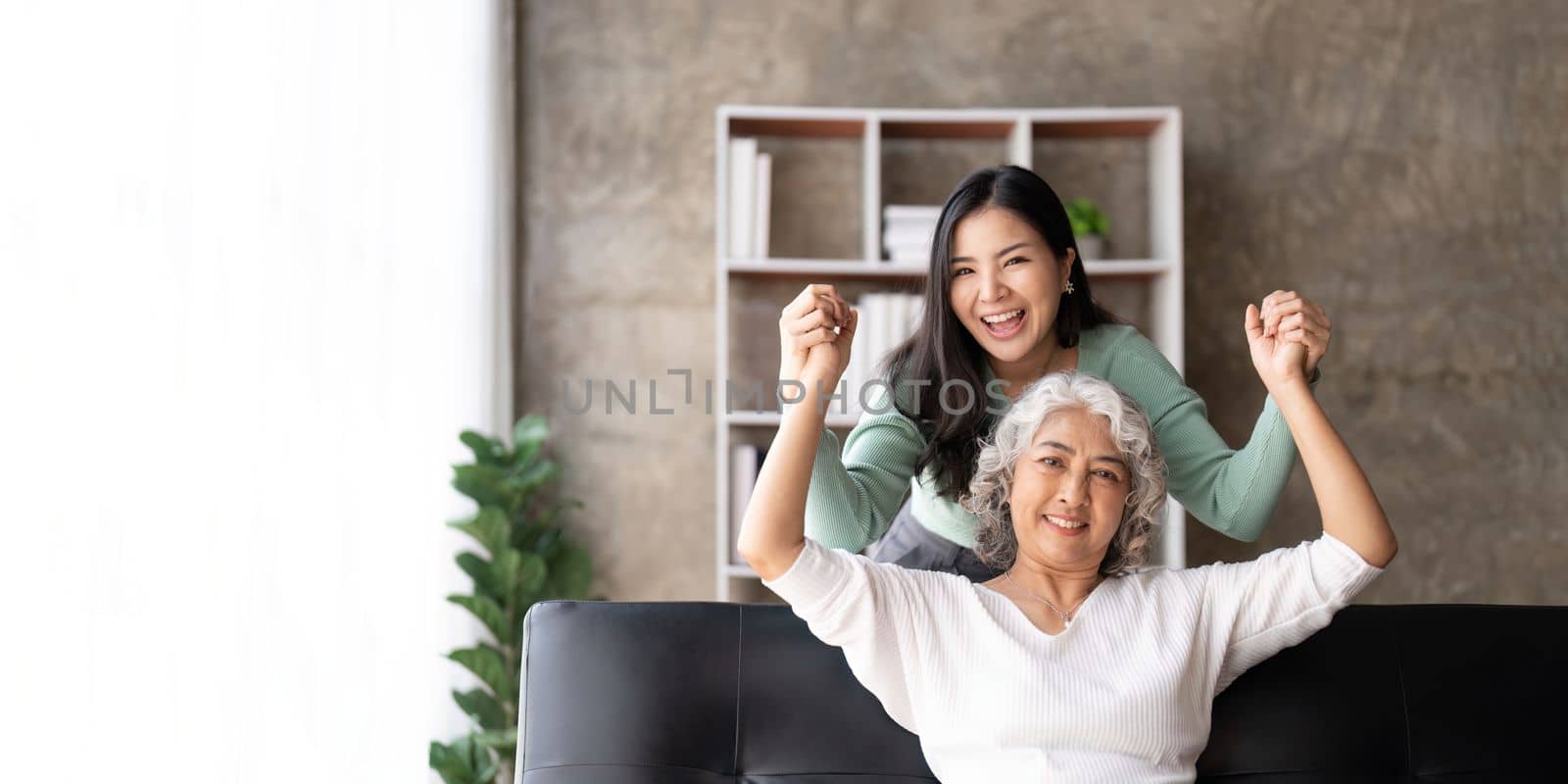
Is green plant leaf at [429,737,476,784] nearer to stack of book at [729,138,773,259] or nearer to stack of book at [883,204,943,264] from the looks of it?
stack of book at [729,138,773,259]

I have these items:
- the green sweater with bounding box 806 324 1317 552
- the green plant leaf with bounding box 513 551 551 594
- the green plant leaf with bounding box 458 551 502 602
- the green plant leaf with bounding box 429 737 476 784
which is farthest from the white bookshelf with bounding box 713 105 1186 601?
the green sweater with bounding box 806 324 1317 552

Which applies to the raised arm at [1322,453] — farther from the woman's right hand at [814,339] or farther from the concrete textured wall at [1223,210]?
the concrete textured wall at [1223,210]

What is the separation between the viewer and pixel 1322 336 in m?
1.53

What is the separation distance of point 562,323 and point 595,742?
7.37ft

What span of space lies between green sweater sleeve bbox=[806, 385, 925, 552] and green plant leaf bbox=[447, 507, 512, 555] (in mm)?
1282

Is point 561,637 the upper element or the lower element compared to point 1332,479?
lower

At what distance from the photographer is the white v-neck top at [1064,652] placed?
1.40m

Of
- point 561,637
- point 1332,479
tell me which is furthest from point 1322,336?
point 561,637

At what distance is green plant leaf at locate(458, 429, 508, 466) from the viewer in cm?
296

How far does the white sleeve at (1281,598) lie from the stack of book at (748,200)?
195 centimetres

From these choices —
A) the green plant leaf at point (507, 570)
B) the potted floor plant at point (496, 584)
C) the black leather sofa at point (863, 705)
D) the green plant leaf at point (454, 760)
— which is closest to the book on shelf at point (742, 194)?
the potted floor plant at point (496, 584)

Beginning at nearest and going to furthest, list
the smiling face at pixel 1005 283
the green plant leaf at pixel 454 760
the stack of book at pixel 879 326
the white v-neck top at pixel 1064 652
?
the white v-neck top at pixel 1064 652 < the smiling face at pixel 1005 283 < the green plant leaf at pixel 454 760 < the stack of book at pixel 879 326

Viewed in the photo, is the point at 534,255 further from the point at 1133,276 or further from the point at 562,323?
the point at 1133,276

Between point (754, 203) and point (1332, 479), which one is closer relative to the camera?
point (1332, 479)
